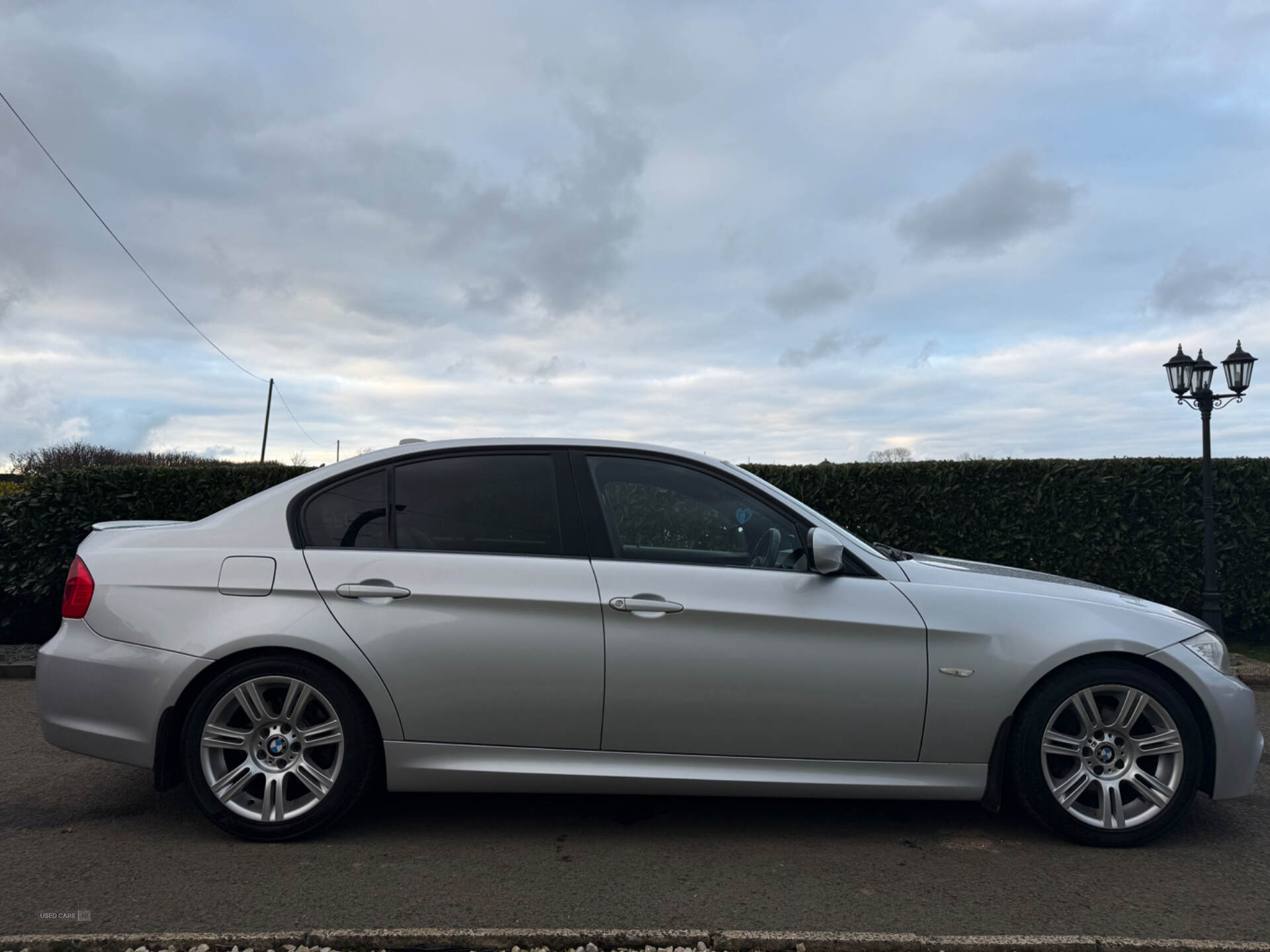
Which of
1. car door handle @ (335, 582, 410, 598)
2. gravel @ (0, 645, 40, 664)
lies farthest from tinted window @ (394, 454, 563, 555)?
gravel @ (0, 645, 40, 664)

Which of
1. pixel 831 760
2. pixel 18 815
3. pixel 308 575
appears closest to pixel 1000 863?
pixel 831 760

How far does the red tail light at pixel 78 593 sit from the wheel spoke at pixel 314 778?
1.11 m

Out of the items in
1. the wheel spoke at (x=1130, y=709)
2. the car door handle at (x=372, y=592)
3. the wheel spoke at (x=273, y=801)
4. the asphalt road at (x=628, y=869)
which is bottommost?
the asphalt road at (x=628, y=869)

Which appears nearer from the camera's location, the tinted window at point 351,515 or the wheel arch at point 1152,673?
the wheel arch at point 1152,673

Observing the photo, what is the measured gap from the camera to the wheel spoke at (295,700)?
11.4 ft

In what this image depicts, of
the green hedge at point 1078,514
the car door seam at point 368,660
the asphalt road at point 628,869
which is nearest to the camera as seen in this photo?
the asphalt road at point 628,869

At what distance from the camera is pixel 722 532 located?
3.85 metres

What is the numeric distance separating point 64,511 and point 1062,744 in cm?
901

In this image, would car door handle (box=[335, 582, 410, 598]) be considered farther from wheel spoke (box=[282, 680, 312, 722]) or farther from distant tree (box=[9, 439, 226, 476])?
distant tree (box=[9, 439, 226, 476])

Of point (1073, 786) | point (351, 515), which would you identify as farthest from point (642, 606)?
point (1073, 786)

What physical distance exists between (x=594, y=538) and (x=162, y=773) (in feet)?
6.40

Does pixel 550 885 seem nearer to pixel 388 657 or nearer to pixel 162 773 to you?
pixel 388 657

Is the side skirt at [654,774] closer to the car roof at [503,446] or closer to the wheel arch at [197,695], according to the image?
the wheel arch at [197,695]

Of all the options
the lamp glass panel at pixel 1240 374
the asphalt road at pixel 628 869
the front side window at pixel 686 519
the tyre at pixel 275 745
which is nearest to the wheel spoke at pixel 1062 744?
the asphalt road at pixel 628 869
